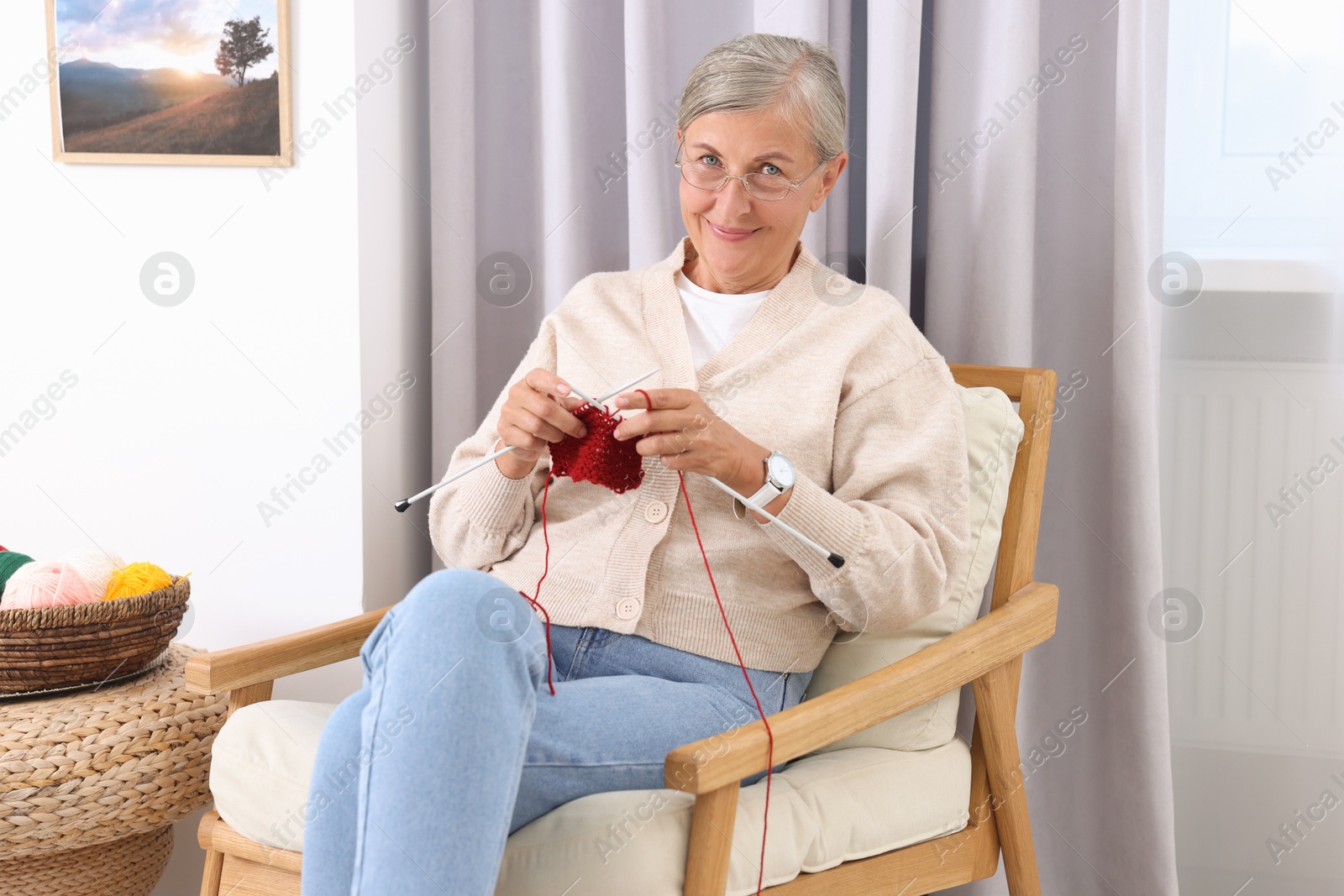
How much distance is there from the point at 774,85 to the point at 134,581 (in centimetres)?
103

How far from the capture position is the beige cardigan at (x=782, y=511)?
1201mm

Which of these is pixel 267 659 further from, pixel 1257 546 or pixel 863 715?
pixel 1257 546

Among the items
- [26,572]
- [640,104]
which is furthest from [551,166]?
[26,572]

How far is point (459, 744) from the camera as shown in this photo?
885 millimetres

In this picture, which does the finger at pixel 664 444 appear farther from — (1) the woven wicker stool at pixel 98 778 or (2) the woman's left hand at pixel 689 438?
(1) the woven wicker stool at pixel 98 778

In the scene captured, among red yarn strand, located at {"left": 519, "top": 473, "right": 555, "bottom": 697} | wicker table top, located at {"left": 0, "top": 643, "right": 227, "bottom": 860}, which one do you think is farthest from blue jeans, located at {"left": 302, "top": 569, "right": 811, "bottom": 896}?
wicker table top, located at {"left": 0, "top": 643, "right": 227, "bottom": 860}

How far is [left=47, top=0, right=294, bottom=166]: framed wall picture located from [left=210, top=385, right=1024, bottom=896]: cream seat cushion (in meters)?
0.82

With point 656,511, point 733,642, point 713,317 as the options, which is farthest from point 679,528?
point 713,317

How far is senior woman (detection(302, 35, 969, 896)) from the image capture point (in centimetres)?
91

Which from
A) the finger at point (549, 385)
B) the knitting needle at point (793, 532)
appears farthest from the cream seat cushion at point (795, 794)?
the finger at point (549, 385)

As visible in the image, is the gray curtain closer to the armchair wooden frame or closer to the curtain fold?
the curtain fold

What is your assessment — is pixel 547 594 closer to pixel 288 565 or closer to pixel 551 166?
pixel 288 565

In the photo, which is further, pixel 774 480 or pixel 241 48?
pixel 241 48

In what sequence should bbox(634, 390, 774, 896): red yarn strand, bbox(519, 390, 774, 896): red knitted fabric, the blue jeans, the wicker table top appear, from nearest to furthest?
the blue jeans < bbox(634, 390, 774, 896): red yarn strand < bbox(519, 390, 774, 896): red knitted fabric < the wicker table top
